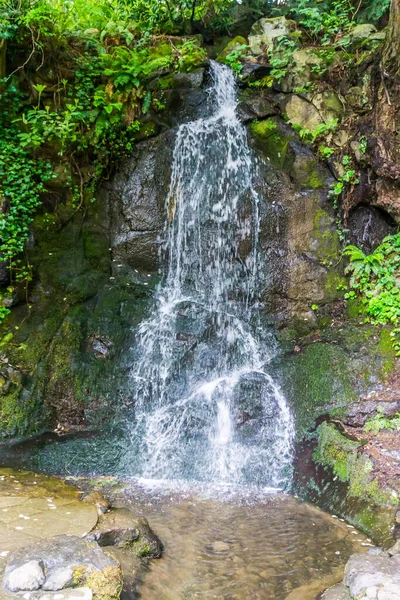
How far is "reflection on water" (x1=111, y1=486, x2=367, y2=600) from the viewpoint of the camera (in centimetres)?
357

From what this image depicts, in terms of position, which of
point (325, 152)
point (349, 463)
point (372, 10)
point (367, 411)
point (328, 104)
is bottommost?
point (349, 463)

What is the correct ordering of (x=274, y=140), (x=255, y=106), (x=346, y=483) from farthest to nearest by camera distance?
(x=255, y=106) < (x=274, y=140) < (x=346, y=483)

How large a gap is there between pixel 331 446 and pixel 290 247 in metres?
3.42

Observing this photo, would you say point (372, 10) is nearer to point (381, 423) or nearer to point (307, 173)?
point (307, 173)

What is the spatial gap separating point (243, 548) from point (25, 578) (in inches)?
85.3

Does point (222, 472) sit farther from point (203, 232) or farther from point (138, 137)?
point (138, 137)

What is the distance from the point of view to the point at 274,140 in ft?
26.3

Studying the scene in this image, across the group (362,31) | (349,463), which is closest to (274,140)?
(362,31)

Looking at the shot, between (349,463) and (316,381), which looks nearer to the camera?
(349,463)

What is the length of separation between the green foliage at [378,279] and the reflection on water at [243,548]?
3010 millimetres

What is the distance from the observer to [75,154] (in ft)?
24.1

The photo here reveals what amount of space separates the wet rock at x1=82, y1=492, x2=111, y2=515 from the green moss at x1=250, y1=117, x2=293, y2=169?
19.7ft

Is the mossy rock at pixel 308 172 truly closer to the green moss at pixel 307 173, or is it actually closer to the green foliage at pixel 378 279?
the green moss at pixel 307 173

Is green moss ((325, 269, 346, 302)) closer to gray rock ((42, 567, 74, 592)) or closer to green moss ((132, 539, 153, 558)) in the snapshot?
green moss ((132, 539, 153, 558))
